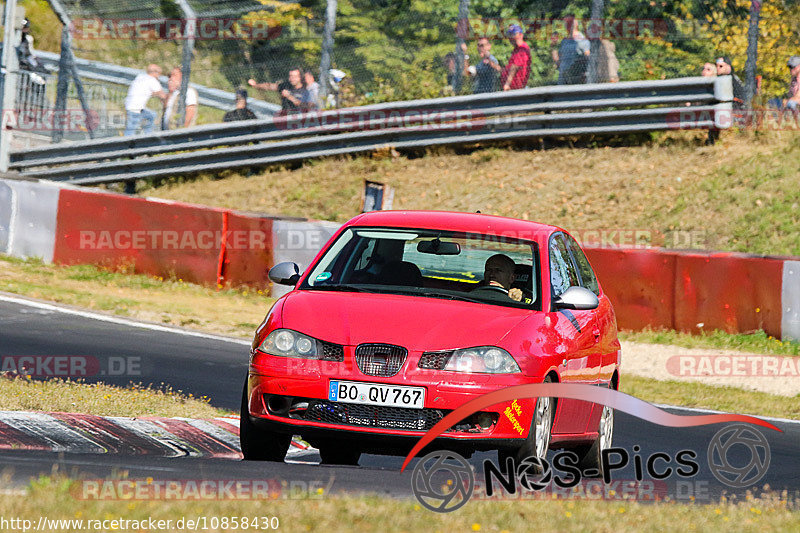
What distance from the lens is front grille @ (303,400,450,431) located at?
5.91m

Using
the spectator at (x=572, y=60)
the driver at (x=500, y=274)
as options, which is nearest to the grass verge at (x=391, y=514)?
the driver at (x=500, y=274)

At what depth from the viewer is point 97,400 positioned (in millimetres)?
8344

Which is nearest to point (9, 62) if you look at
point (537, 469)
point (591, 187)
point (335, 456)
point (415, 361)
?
point (591, 187)

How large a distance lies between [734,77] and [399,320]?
545 inches

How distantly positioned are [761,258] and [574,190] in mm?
5621

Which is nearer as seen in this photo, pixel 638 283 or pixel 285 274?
pixel 285 274

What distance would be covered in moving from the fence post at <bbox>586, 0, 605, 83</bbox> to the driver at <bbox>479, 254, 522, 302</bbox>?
11848mm

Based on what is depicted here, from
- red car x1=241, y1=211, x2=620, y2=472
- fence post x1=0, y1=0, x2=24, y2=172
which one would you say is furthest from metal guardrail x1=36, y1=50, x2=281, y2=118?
red car x1=241, y1=211, x2=620, y2=472

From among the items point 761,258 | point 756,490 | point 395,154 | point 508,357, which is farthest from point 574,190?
point 508,357

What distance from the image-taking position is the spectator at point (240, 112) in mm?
21125

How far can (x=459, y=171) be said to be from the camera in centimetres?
2047

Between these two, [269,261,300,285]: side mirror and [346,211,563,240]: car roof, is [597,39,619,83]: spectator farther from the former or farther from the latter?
[269,261,300,285]: side mirror

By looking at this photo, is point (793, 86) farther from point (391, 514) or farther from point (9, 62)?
point (391, 514)

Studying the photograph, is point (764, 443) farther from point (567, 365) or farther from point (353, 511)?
point (353, 511)
